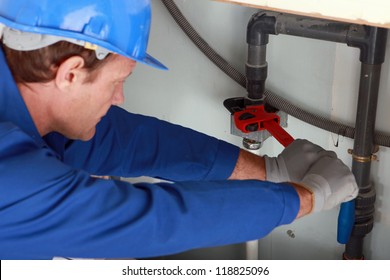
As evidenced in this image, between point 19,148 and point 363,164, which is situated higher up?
point 19,148

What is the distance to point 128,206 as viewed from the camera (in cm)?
79

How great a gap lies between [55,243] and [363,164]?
61 cm

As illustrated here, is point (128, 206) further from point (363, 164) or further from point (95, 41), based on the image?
point (363, 164)

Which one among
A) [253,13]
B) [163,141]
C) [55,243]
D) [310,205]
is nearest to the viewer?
[55,243]

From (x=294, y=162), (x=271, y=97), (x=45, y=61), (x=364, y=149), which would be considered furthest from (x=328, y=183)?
(x=45, y=61)

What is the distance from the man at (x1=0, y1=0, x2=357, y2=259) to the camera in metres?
0.78

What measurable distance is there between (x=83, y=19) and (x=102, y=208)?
0.24 meters

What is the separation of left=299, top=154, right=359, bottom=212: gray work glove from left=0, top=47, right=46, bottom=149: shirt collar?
0.39 m

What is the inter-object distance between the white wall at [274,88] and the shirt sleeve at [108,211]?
0.42 metres

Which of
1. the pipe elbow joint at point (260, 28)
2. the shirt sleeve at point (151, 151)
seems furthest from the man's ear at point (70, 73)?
the pipe elbow joint at point (260, 28)

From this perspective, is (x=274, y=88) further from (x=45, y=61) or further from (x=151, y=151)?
(x=45, y=61)

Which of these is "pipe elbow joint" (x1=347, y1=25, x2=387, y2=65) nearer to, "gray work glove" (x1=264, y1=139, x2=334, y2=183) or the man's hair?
"gray work glove" (x1=264, y1=139, x2=334, y2=183)

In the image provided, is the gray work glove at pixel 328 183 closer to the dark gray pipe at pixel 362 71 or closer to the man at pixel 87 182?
the man at pixel 87 182

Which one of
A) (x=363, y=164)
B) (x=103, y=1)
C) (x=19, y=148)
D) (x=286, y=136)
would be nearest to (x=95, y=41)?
(x=103, y=1)
